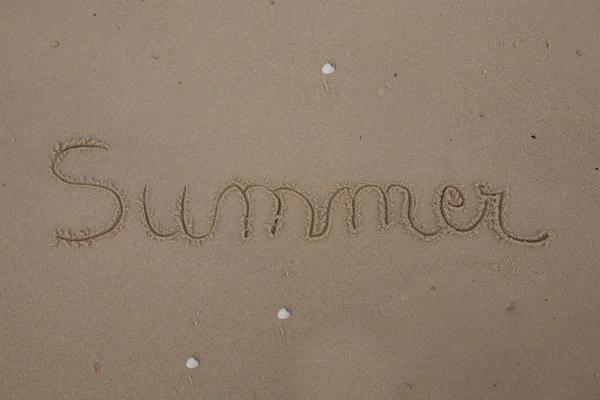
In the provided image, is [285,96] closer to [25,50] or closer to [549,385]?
[25,50]

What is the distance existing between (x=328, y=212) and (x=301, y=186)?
0.22 metres

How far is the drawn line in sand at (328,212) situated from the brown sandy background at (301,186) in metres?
0.05

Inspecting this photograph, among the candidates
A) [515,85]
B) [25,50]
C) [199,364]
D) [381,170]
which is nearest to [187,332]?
[199,364]

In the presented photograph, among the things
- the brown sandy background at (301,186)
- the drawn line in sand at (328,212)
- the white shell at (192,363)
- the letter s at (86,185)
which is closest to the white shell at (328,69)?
the brown sandy background at (301,186)

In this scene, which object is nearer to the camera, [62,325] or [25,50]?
[62,325]

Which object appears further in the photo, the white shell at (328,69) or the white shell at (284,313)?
the white shell at (328,69)

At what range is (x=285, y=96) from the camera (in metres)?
2.69

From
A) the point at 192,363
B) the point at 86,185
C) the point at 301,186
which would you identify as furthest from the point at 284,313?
the point at 86,185

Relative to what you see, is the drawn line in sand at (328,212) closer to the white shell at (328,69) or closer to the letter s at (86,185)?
the letter s at (86,185)

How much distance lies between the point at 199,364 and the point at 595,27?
315 cm

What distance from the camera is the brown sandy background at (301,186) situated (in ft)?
8.31

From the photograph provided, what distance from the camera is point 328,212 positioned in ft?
8.59

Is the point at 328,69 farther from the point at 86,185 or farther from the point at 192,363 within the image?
the point at 192,363

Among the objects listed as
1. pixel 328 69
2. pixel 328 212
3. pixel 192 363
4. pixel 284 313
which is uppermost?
pixel 328 69
